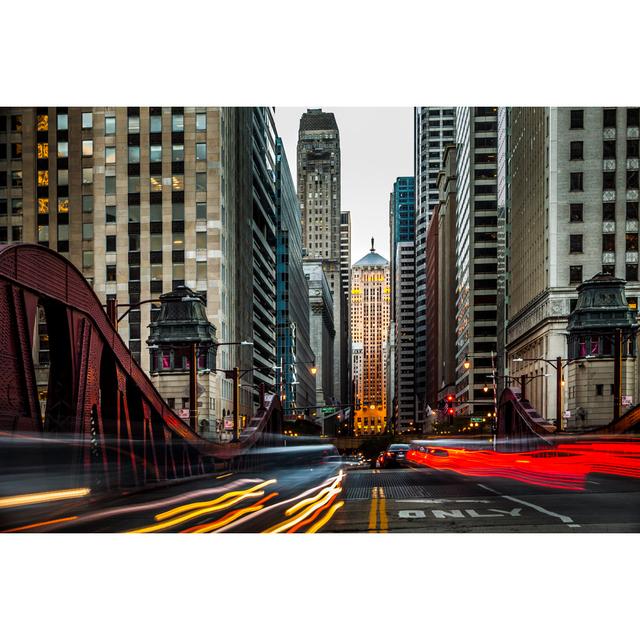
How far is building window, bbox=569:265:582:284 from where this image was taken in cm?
1819

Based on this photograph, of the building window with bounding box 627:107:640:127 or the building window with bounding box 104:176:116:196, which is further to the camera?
the building window with bounding box 104:176:116:196

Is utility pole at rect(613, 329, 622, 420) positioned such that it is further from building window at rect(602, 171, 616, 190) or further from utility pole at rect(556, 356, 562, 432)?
building window at rect(602, 171, 616, 190)

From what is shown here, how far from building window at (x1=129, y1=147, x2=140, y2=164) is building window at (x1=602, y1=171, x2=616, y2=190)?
10453 mm

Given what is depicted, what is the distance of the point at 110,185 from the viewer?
60.6ft

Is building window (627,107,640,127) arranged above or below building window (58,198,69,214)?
above

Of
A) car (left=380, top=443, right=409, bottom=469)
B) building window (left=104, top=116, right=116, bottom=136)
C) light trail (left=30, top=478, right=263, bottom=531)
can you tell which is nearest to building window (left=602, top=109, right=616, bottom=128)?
building window (left=104, top=116, right=116, bottom=136)

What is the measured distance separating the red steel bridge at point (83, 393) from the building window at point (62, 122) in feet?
12.8

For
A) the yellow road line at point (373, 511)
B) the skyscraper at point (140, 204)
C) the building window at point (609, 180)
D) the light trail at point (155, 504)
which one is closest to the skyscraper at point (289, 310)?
the skyscraper at point (140, 204)

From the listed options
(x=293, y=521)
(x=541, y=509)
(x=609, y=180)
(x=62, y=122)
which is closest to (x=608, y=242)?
(x=609, y=180)

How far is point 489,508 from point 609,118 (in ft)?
28.7

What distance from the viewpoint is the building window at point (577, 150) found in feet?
60.1

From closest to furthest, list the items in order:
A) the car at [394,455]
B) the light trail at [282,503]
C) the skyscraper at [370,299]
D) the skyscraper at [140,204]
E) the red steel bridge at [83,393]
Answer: the red steel bridge at [83,393] < the light trail at [282,503] < the skyscraper at [140,204] < the car at [394,455] < the skyscraper at [370,299]

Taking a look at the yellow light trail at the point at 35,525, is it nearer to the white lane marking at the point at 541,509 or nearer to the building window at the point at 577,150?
the white lane marking at the point at 541,509
